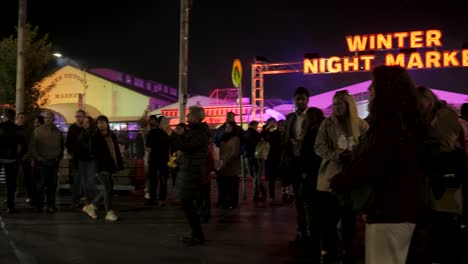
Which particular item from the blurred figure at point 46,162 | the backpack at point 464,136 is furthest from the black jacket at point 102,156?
the backpack at point 464,136

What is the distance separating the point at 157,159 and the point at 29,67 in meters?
10.3

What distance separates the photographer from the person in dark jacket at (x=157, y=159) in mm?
10539

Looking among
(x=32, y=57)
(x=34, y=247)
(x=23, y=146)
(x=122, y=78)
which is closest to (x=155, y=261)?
(x=34, y=247)

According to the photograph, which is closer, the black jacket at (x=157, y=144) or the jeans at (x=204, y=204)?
the jeans at (x=204, y=204)

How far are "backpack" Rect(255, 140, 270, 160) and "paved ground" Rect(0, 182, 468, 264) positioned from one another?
1.78 meters

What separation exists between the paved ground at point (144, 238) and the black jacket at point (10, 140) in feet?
3.68

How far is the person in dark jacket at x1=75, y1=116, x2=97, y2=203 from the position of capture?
9.27 meters

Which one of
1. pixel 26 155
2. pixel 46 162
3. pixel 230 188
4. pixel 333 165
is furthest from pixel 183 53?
pixel 333 165

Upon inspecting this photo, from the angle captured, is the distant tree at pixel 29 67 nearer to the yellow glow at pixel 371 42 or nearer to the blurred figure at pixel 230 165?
the blurred figure at pixel 230 165

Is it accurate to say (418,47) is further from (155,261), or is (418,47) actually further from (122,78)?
(155,261)

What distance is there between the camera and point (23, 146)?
9547mm

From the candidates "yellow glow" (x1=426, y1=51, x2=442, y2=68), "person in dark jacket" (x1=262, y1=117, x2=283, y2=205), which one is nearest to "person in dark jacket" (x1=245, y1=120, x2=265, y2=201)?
"person in dark jacket" (x1=262, y1=117, x2=283, y2=205)

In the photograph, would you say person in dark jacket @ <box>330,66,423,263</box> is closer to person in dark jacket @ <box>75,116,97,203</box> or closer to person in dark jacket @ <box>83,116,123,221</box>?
person in dark jacket @ <box>83,116,123,221</box>

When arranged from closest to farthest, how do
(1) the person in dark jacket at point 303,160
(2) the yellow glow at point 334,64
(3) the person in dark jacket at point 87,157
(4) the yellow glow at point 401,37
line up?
(1) the person in dark jacket at point 303,160
(3) the person in dark jacket at point 87,157
(2) the yellow glow at point 334,64
(4) the yellow glow at point 401,37
